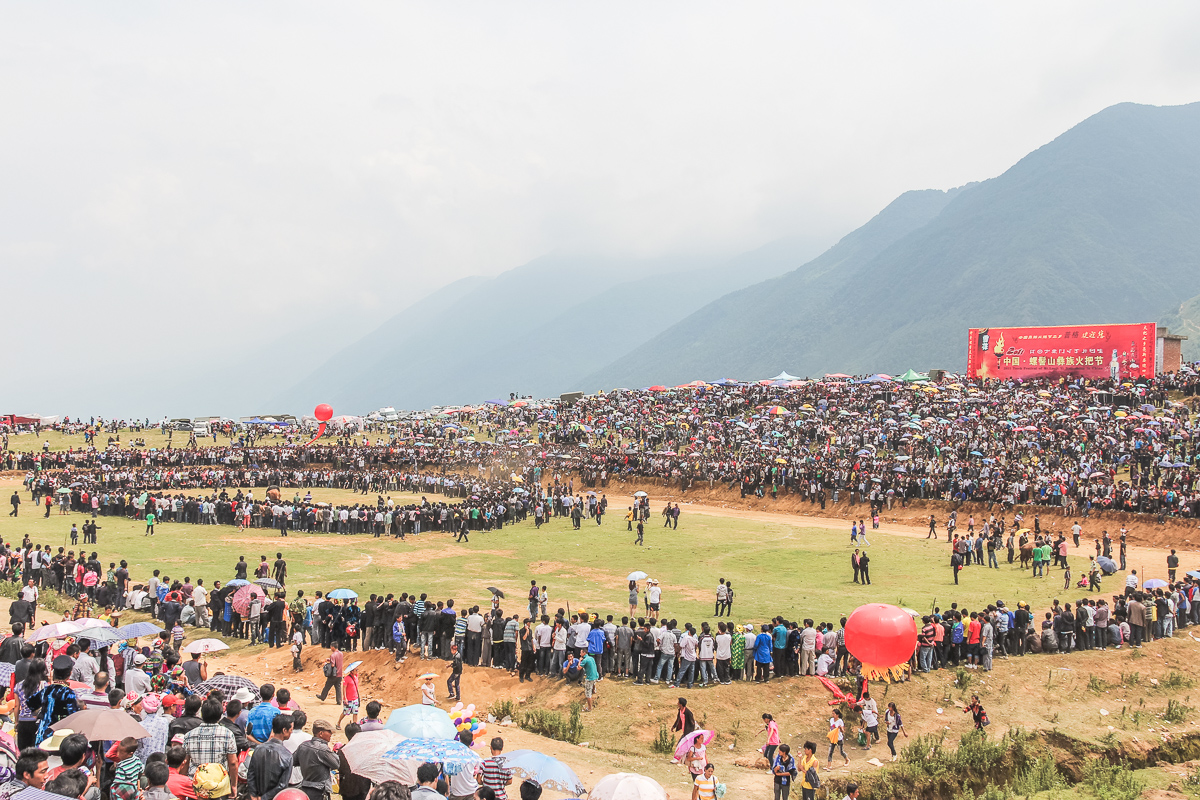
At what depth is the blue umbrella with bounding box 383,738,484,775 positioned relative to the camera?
928cm

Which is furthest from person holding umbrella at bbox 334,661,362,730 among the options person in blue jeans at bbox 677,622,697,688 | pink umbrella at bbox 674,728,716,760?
person in blue jeans at bbox 677,622,697,688

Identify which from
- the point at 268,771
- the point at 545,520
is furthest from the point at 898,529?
the point at 268,771

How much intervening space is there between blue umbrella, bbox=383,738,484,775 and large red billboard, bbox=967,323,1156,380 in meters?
60.8

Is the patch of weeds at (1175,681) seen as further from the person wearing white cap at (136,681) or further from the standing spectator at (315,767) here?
the person wearing white cap at (136,681)

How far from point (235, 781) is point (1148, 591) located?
76.1 ft

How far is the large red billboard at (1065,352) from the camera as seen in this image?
2276 inches

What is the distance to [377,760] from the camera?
30.6 feet

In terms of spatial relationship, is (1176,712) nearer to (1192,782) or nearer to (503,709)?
(1192,782)

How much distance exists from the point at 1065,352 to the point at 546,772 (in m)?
62.1

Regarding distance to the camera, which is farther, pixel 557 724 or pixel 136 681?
pixel 557 724

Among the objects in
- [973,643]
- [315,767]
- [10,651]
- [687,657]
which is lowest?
[687,657]

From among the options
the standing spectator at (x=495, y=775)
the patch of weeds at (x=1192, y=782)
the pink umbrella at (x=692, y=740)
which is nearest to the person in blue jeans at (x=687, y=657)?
the pink umbrella at (x=692, y=740)

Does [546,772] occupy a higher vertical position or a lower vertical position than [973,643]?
higher

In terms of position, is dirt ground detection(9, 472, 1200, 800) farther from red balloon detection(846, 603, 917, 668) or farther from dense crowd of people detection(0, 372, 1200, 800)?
red balloon detection(846, 603, 917, 668)
